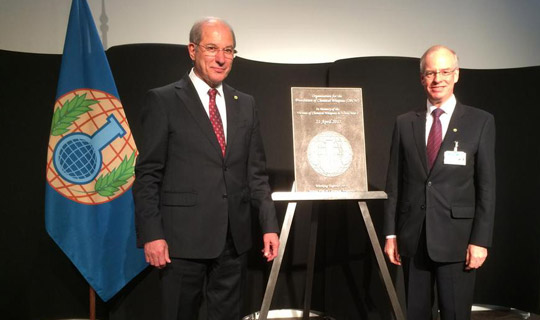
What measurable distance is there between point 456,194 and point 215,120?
3.87 feet

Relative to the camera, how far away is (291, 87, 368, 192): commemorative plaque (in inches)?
91.7

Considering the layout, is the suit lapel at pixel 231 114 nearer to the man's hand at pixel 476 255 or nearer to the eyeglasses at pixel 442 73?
the eyeglasses at pixel 442 73

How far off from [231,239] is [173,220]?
0.27m

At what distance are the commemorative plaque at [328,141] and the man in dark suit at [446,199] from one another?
34 cm

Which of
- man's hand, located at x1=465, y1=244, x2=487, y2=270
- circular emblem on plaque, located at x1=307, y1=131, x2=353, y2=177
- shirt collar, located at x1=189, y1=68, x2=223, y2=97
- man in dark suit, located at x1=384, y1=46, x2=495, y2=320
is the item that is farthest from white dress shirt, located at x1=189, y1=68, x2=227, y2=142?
man's hand, located at x1=465, y1=244, x2=487, y2=270

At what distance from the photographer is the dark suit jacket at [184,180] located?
1.72 meters

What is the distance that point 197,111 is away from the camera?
5.88 feet

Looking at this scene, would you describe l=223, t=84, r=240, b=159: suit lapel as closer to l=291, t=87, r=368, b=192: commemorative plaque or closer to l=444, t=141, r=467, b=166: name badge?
l=291, t=87, r=368, b=192: commemorative plaque

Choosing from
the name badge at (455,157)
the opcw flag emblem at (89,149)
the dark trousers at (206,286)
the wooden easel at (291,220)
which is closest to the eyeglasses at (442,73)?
the name badge at (455,157)

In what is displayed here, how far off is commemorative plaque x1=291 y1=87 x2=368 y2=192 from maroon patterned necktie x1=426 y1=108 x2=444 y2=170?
41 centimetres

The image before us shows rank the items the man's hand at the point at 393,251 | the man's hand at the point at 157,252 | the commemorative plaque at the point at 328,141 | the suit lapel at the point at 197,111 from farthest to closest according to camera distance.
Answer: the commemorative plaque at the point at 328,141 → the man's hand at the point at 393,251 → the suit lapel at the point at 197,111 → the man's hand at the point at 157,252

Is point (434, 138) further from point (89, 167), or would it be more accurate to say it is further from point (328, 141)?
point (89, 167)

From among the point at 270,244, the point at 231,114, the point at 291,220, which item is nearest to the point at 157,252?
the point at 270,244

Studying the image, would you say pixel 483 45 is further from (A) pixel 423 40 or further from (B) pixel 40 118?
(B) pixel 40 118
